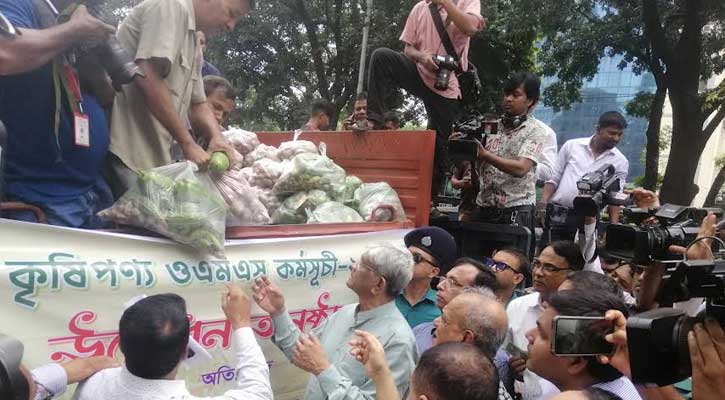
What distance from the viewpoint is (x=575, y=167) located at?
432 centimetres

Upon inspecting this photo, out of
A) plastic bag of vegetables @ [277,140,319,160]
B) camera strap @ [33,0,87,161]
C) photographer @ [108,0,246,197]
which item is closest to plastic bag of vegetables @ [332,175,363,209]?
plastic bag of vegetables @ [277,140,319,160]

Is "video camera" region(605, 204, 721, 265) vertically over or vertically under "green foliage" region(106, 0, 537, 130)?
under

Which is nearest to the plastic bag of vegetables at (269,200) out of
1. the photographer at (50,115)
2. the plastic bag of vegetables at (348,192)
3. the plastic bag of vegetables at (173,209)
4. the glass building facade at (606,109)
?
the plastic bag of vegetables at (348,192)

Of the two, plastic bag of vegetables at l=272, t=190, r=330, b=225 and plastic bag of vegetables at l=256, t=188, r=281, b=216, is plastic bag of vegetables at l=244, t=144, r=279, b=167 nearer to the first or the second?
plastic bag of vegetables at l=256, t=188, r=281, b=216

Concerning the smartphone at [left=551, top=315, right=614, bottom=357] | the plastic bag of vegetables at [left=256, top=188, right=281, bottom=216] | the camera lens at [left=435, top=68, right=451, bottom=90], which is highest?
the camera lens at [left=435, top=68, right=451, bottom=90]

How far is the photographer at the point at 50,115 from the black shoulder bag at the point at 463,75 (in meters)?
2.28

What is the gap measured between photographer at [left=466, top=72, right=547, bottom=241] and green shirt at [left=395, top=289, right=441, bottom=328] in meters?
0.94

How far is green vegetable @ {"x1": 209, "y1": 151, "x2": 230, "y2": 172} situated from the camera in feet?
8.14

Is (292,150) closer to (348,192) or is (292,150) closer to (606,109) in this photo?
(348,192)

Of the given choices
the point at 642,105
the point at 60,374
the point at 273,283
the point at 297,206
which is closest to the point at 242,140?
the point at 297,206

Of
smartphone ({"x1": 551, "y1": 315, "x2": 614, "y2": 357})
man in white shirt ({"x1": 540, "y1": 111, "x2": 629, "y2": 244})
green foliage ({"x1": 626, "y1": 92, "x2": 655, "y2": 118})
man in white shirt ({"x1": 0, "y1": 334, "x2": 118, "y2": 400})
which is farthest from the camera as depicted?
green foliage ({"x1": 626, "y1": 92, "x2": 655, "y2": 118})

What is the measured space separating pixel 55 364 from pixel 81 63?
114cm

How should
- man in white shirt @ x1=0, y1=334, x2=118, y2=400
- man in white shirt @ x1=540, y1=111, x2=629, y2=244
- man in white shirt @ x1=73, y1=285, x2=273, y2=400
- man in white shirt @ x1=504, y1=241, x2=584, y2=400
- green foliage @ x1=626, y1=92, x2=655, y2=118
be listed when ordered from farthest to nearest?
green foliage @ x1=626, y1=92, x2=655, y2=118
man in white shirt @ x1=540, y1=111, x2=629, y2=244
man in white shirt @ x1=504, y1=241, x2=584, y2=400
man in white shirt @ x1=0, y1=334, x2=118, y2=400
man in white shirt @ x1=73, y1=285, x2=273, y2=400

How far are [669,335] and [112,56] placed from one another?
2.03 meters
